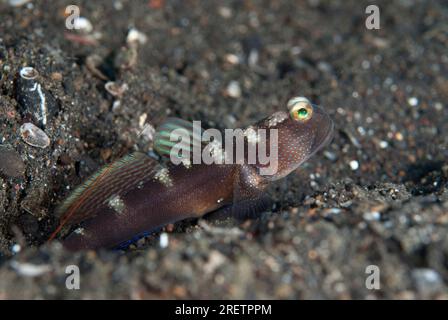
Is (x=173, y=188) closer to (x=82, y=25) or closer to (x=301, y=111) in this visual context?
(x=301, y=111)

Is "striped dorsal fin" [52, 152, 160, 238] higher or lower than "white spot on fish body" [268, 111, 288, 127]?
lower

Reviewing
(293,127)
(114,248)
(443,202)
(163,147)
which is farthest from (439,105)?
(114,248)

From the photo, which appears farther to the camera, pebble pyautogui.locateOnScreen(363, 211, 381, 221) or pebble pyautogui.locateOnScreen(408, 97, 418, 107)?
pebble pyautogui.locateOnScreen(408, 97, 418, 107)

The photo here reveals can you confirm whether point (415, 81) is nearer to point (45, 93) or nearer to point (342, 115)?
point (342, 115)

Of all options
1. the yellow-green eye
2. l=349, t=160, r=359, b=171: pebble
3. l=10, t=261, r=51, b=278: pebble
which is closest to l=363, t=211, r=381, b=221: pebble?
the yellow-green eye

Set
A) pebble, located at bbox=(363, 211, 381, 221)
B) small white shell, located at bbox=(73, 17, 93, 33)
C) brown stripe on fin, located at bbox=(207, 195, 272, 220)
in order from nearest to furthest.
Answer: pebble, located at bbox=(363, 211, 381, 221)
brown stripe on fin, located at bbox=(207, 195, 272, 220)
small white shell, located at bbox=(73, 17, 93, 33)

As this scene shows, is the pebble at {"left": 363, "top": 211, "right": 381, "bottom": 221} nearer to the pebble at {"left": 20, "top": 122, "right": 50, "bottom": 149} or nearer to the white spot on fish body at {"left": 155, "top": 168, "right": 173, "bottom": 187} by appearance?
the white spot on fish body at {"left": 155, "top": 168, "right": 173, "bottom": 187}

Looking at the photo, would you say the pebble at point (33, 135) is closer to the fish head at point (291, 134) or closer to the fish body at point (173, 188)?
the fish body at point (173, 188)
